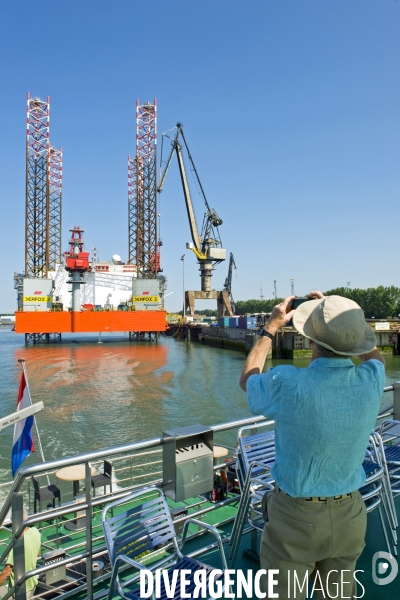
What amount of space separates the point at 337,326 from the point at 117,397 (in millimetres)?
19970

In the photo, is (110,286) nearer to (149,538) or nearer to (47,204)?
(47,204)

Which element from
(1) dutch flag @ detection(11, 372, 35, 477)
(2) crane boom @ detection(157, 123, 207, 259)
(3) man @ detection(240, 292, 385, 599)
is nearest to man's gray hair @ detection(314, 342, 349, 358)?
(3) man @ detection(240, 292, 385, 599)

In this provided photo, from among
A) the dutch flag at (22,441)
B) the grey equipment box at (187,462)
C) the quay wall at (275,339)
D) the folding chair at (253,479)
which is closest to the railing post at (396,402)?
the folding chair at (253,479)

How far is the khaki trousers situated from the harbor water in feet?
35.4

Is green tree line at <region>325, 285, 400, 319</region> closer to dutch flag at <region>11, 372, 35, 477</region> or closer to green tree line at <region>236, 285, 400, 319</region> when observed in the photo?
green tree line at <region>236, 285, 400, 319</region>

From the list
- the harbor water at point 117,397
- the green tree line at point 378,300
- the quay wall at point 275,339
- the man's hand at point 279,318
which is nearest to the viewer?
the man's hand at point 279,318

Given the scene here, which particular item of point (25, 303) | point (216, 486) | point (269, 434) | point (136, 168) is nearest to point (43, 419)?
point (216, 486)

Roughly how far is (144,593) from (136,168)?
232 ft

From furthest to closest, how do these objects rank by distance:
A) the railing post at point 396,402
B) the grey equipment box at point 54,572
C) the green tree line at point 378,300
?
the green tree line at point 378,300 < the railing post at point 396,402 < the grey equipment box at point 54,572

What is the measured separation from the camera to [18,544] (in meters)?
2.22

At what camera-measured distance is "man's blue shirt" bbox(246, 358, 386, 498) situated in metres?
1.59

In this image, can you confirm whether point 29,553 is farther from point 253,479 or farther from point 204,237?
point 204,237

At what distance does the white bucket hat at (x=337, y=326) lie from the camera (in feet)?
5.31

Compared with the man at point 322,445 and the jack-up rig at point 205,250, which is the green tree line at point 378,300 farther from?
the man at point 322,445
